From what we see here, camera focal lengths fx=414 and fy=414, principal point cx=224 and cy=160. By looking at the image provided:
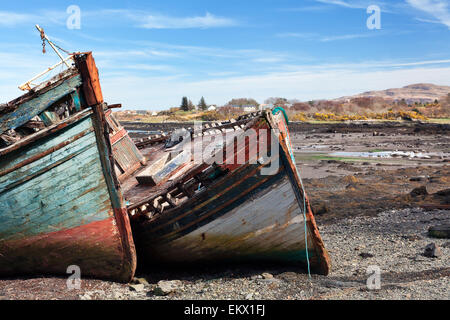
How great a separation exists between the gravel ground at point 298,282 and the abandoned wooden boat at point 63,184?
45cm

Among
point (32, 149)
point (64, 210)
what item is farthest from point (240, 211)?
point (32, 149)

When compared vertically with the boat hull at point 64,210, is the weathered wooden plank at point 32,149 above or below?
above

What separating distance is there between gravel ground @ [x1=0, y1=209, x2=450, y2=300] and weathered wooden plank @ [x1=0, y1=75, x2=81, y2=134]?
2687 millimetres

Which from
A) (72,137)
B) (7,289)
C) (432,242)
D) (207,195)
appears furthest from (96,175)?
(432,242)

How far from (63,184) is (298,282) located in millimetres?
4169

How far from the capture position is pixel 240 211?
6.96 meters

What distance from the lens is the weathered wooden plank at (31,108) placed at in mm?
→ 6688

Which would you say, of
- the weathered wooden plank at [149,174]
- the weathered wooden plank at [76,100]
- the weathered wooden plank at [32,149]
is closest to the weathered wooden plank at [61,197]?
the weathered wooden plank at [32,149]

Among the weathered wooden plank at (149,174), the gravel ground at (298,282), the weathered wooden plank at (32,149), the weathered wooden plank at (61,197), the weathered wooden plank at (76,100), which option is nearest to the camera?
the gravel ground at (298,282)

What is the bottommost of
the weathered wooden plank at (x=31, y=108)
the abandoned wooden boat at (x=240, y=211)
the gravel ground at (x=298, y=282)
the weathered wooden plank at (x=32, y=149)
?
the gravel ground at (x=298, y=282)

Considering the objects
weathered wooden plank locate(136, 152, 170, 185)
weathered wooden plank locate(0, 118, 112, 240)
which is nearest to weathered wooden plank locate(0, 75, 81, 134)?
weathered wooden plank locate(0, 118, 112, 240)

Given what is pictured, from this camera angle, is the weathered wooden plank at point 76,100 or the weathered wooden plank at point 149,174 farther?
the weathered wooden plank at point 149,174

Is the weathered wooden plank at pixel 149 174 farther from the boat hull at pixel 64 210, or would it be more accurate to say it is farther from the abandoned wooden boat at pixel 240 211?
the boat hull at pixel 64 210
